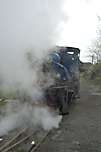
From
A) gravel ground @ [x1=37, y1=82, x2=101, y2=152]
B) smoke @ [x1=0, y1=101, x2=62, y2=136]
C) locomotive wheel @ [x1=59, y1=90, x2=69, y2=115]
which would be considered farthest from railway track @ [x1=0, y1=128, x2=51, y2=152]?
locomotive wheel @ [x1=59, y1=90, x2=69, y2=115]

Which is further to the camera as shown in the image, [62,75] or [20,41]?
[62,75]

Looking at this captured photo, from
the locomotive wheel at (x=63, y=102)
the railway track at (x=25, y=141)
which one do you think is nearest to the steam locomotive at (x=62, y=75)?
the locomotive wheel at (x=63, y=102)

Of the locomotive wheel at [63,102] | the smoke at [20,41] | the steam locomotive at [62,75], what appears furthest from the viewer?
the locomotive wheel at [63,102]

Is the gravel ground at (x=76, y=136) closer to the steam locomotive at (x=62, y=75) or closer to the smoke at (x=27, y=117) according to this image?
the smoke at (x=27, y=117)

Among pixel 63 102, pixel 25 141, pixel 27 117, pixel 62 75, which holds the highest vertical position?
pixel 62 75

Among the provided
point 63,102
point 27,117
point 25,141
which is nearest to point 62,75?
point 63,102

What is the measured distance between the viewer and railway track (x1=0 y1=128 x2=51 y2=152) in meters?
6.48

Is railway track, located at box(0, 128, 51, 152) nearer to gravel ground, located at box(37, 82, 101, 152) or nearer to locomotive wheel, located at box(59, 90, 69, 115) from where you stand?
gravel ground, located at box(37, 82, 101, 152)

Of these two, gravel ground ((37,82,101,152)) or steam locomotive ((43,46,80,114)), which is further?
steam locomotive ((43,46,80,114))

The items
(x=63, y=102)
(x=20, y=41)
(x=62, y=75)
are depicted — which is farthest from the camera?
(x=62, y=75)

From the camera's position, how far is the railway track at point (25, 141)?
648 centimetres

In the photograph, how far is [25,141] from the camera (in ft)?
23.8

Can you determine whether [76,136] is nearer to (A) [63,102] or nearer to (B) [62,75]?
(A) [63,102]

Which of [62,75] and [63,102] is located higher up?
[62,75]
